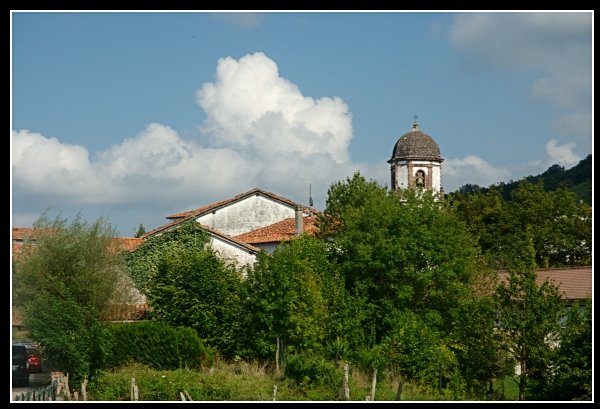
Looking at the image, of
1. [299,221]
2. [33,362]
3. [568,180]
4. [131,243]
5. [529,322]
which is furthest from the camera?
[568,180]

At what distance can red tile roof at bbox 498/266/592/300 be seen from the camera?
37.1 meters

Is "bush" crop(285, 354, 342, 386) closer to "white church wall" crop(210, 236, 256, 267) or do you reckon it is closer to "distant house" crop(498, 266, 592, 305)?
"white church wall" crop(210, 236, 256, 267)

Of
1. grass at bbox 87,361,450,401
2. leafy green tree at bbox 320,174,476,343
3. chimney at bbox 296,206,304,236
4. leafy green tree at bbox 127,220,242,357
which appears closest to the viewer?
grass at bbox 87,361,450,401

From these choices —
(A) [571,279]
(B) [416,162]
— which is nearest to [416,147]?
(B) [416,162]

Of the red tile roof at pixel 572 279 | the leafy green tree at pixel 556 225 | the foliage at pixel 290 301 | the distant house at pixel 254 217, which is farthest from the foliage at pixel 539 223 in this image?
the foliage at pixel 290 301

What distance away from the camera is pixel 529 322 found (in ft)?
74.9

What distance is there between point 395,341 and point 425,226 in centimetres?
613

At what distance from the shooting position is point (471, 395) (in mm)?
24031

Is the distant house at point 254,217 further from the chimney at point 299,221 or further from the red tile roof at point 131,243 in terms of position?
the red tile roof at point 131,243

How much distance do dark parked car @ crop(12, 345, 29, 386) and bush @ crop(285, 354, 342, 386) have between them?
24.6 ft

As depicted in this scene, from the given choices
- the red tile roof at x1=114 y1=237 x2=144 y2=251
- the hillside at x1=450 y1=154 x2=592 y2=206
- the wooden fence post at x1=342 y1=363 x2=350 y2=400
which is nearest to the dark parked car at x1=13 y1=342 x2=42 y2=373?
the wooden fence post at x1=342 y1=363 x2=350 y2=400

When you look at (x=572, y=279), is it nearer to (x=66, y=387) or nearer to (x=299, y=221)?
(x=299, y=221)

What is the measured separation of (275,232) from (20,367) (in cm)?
1962

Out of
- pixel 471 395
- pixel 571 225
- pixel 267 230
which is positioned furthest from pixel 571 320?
pixel 571 225
